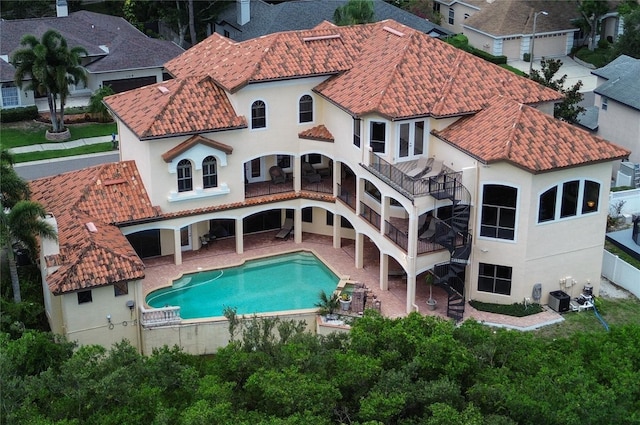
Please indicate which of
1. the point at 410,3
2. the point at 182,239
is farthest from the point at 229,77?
the point at 410,3

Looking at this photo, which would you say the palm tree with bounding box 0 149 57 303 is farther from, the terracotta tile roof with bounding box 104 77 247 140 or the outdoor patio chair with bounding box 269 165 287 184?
the outdoor patio chair with bounding box 269 165 287 184

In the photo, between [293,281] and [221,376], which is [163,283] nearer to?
[293,281]

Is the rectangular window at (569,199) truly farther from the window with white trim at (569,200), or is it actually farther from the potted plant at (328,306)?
the potted plant at (328,306)

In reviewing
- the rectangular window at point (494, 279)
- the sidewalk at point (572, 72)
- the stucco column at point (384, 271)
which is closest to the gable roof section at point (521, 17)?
the sidewalk at point (572, 72)

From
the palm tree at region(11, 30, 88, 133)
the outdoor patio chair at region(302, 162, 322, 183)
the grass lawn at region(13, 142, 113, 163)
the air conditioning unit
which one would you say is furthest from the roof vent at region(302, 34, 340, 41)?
the palm tree at region(11, 30, 88, 133)

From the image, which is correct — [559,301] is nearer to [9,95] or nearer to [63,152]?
[63,152]
